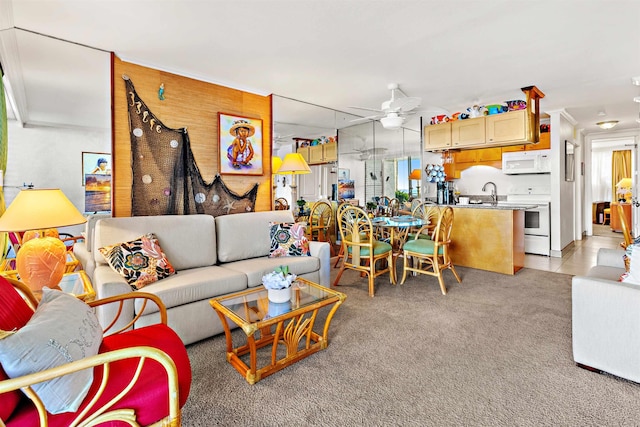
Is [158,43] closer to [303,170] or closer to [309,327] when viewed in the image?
[303,170]

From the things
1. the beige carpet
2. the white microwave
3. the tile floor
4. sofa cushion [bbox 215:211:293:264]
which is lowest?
the beige carpet

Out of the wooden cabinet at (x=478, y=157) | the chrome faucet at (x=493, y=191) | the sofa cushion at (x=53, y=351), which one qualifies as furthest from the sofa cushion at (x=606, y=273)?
the wooden cabinet at (x=478, y=157)

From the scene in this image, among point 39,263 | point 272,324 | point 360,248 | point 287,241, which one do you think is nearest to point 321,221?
point 360,248

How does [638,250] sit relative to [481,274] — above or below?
above

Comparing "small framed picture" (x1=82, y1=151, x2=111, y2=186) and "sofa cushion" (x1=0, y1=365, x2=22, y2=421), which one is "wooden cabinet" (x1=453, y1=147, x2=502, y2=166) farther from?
"sofa cushion" (x1=0, y1=365, x2=22, y2=421)

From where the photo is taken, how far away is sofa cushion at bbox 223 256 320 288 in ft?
8.96

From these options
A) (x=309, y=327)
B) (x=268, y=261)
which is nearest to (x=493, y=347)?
(x=309, y=327)

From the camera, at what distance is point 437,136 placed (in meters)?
5.48

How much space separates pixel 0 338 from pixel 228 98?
10.7 ft

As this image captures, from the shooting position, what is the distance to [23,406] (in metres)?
1.07

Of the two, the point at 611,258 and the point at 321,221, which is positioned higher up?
the point at 321,221

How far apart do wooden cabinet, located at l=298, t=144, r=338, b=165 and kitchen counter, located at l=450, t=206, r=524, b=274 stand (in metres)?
2.08

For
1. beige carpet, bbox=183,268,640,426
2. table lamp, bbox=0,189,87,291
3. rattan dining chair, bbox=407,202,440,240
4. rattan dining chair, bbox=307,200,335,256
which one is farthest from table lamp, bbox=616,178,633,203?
table lamp, bbox=0,189,87,291

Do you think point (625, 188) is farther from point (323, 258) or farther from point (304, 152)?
point (323, 258)
